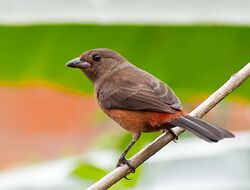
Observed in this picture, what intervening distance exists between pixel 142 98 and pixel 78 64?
0.64 meters

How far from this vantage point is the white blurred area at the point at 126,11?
14.5 ft

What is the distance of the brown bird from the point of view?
13.1 ft

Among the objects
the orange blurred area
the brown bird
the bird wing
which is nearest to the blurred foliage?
the brown bird

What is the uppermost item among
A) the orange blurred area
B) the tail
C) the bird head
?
the orange blurred area

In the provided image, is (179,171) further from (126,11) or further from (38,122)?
(38,122)

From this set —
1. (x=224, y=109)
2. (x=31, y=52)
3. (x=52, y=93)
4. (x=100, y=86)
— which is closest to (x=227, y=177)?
(x=224, y=109)

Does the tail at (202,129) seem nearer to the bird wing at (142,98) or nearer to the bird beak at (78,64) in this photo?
the bird wing at (142,98)

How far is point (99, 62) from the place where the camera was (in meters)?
4.95

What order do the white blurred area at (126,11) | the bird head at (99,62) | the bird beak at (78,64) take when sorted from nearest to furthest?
the white blurred area at (126,11), the bird beak at (78,64), the bird head at (99,62)

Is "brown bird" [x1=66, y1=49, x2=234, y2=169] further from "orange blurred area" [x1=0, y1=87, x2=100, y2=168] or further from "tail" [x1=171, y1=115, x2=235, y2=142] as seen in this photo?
"orange blurred area" [x1=0, y1=87, x2=100, y2=168]

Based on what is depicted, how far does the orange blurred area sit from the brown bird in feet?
8.32

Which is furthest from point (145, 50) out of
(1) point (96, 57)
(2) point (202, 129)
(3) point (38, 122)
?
(3) point (38, 122)

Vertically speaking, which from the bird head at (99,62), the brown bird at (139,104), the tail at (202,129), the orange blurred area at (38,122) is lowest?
the tail at (202,129)

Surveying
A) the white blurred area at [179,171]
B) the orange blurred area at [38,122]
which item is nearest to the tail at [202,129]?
the white blurred area at [179,171]
